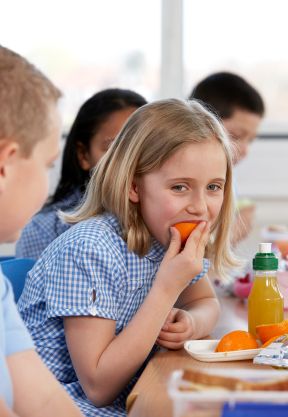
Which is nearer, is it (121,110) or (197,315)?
(197,315)

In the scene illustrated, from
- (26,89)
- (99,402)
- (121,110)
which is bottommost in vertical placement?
(99,402)

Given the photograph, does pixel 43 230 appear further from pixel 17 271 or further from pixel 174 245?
pixel 174 245

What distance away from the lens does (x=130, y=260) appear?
1.54 m

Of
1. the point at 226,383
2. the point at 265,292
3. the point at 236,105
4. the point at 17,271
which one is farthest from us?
the point at 236,105

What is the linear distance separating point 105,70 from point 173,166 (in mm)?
2322

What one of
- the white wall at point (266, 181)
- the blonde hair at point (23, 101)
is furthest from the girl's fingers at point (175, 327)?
the white wall at point (266, 181)

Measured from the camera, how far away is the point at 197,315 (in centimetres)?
158

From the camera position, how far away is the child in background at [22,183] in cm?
101

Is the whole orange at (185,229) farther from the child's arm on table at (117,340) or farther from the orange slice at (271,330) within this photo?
the orange slice at (271,330)

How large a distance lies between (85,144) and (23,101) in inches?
53.1

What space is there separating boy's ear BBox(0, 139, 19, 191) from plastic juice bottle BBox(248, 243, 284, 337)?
559 millimetres

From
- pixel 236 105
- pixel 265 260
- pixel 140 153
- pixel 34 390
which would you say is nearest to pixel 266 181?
pixel 236 105

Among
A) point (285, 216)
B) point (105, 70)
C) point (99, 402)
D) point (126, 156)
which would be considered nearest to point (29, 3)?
point (105, 70)

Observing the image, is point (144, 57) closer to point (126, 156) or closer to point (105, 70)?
Result: point (105, 70)
